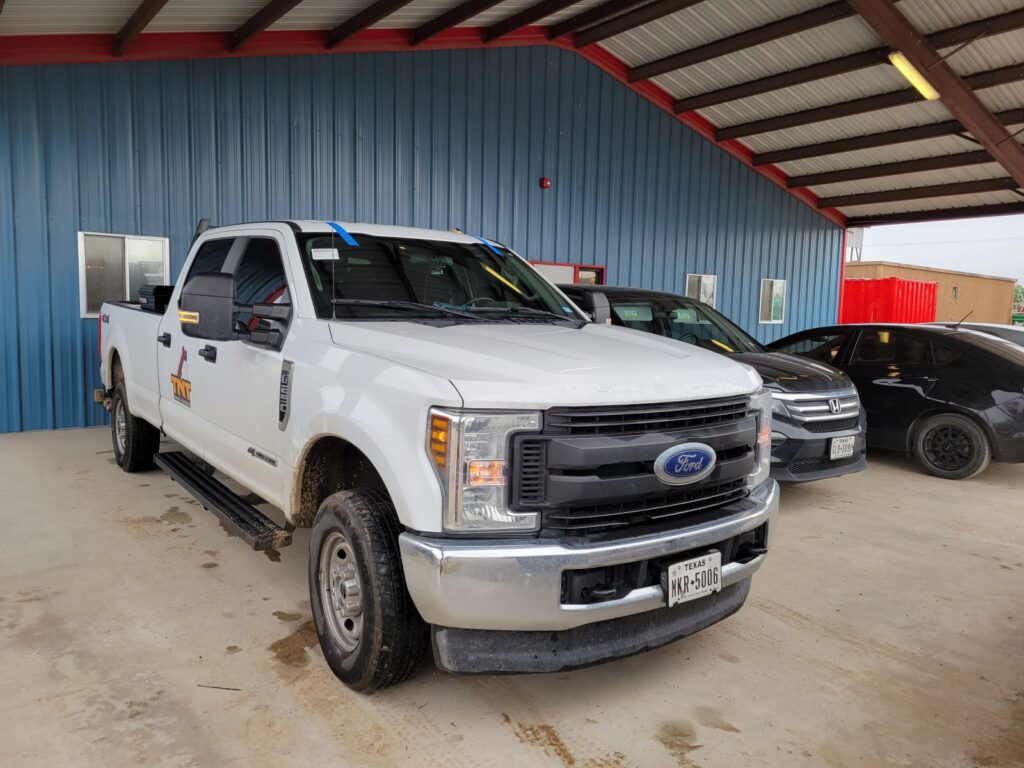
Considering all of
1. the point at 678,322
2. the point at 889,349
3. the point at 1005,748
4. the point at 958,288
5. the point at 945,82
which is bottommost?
the point at 1005,748

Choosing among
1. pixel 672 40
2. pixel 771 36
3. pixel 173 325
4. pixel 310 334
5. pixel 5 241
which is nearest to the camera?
pixel 310 334

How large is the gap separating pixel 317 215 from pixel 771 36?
23.4ft

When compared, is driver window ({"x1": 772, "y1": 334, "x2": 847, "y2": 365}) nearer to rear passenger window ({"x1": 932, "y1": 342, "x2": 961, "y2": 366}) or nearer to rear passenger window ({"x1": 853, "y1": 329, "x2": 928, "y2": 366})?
rear passenger window ({"x1": 853, "y1": 329, "x2": 928, "y2": 366})

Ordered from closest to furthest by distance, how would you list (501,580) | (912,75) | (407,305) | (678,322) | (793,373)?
(501,580)
(407,305)
(793,373)
(678,322)
(912,75)

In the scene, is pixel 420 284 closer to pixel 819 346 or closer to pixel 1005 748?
pixel 1005 748

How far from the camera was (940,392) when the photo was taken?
23.2 feet

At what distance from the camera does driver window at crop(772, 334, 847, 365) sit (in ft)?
26.4

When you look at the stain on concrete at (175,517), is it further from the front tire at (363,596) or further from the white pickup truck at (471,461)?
the front tire at (363,596)

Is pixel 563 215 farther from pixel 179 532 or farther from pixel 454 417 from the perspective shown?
pixel 454 417

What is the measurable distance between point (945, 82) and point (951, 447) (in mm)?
6514

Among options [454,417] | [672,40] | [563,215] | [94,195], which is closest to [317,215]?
[94,195]

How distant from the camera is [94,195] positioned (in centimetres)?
841

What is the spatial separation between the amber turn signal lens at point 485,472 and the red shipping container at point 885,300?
2057 cm

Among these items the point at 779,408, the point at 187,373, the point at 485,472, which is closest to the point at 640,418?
the point at 485,472
